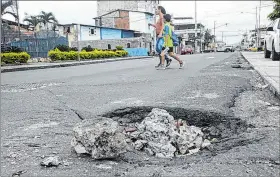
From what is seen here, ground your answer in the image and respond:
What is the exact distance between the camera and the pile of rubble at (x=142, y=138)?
7.99 ft

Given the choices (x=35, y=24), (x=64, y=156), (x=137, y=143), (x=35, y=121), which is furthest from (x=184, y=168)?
(x=35, y=24)

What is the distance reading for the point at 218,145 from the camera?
9.57 feet

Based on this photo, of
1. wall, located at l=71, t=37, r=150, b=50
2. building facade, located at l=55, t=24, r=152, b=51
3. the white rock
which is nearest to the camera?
the white rock

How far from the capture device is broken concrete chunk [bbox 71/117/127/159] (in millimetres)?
2428

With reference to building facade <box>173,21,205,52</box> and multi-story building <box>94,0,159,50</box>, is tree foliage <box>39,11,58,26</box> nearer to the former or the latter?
multi-story building <box>94,0,159,50</box>

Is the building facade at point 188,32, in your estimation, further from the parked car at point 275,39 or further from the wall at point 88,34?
the parked car at point 275,39

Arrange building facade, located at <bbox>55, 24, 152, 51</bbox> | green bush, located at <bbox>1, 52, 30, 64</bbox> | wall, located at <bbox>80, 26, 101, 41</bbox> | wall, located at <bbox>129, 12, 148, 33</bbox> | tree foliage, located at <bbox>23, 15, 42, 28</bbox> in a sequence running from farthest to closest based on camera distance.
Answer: wall, located at <bbox>129, 12, 148, 33</bbox> → tree foliage, located at <bbox>23, 15, 42, 28</bbox> → wall, located at <bbox>80, 26, 101, 41</bbox> → building facade, located at <bbox>55, 24, 152, 51</bbox> → green bush, located at <bbox>1, 52, 30, 64</bbox>

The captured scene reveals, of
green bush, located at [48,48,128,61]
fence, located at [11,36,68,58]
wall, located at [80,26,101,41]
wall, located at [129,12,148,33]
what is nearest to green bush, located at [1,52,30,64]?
green bush, located at [48,48,128,61]

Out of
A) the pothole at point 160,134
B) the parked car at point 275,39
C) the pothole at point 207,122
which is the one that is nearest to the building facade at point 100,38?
the parked car at point 275,39

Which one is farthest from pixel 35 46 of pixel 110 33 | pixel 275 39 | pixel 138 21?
pixel 138 21

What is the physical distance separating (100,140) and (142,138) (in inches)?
21.9

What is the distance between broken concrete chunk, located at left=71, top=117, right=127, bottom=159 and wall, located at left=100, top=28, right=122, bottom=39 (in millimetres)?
44887

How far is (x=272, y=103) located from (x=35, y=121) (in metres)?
3.03

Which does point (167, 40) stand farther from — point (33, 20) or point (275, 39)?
point (33, 20)
